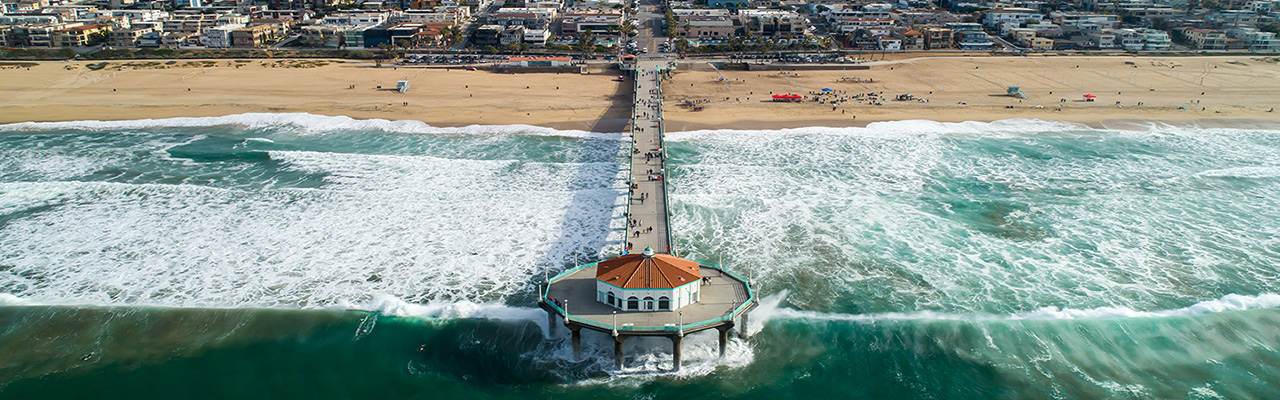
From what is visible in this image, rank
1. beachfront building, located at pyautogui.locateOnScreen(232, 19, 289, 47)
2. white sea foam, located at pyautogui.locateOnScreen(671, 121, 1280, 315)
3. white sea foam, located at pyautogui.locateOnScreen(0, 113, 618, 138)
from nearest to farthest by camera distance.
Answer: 1. white sea foam, located at pyautogui.locateOnScreen(671, 121, 1280, 315)
2. white sea foam, located at pyautogui.locateOnScreen(0, 113, 618, 138)
3. beachfront building, located at pyautogui.locateOnScreen(232, 19, 289, 47)

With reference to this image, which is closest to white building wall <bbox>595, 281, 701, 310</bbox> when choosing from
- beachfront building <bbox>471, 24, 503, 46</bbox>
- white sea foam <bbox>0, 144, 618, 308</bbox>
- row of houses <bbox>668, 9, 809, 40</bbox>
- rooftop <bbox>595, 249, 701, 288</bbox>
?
rooftop <bbox>595, 249, 701, 288</bbox>

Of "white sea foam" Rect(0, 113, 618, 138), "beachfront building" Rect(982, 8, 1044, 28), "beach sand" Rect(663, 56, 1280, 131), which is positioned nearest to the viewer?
"white sea foam" Rect(0, 113, 618, 138)

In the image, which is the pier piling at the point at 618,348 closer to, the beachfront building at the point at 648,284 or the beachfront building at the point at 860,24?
the beachfront building at the point at 648,284

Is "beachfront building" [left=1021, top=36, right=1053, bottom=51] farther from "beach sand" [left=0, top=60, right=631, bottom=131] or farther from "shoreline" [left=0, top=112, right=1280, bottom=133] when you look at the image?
"beach sand" [left=0, top=60, right=631, bottom=131]

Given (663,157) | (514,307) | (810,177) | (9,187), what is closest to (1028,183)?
(810,177)

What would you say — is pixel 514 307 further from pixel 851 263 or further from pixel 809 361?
pixel 851 263

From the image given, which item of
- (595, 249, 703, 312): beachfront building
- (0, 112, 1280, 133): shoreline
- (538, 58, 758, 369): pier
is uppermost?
(0, 112, 1280, 133): shoreline

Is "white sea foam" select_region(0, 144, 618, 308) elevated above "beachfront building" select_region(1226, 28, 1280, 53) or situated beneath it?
situated beneath
